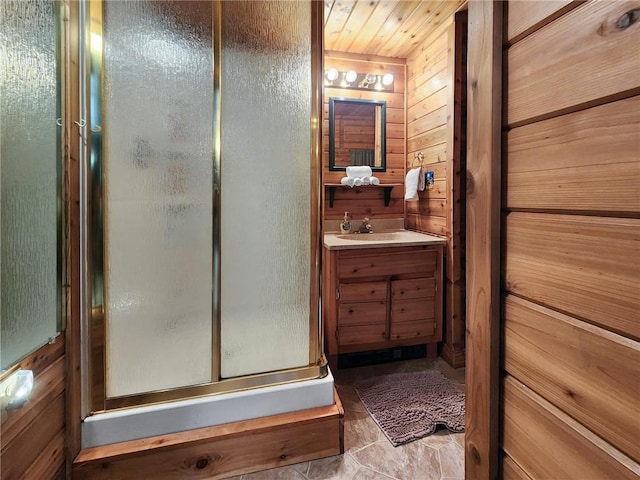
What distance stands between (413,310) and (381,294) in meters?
0.27

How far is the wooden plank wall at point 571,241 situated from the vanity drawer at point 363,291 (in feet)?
4.53

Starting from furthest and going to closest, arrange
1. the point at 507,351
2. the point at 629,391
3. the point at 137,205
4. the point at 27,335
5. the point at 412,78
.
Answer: the point at 412,78 → the point at 137,205 → the point at 27,335 → the point at 507,351 → the point at 629,391

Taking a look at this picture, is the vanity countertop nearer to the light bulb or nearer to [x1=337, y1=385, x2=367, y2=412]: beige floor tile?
[x1=337, y1=385, x2=367, y2=412]: beige floor tile

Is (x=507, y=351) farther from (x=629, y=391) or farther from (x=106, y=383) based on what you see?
(x=106, y=383)

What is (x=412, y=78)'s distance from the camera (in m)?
2.60

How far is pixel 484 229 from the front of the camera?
0.68m

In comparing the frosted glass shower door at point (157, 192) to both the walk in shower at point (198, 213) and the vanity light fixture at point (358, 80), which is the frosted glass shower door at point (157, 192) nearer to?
the walk in shower at point (198, 213)

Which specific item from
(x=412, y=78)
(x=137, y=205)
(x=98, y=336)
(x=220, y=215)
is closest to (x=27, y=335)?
(x=98, y=336)

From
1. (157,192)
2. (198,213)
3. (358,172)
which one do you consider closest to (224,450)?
(198,213)

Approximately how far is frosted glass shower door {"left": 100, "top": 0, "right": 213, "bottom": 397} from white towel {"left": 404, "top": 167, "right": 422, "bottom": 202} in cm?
167

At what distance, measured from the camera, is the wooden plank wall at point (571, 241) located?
1.47 ft

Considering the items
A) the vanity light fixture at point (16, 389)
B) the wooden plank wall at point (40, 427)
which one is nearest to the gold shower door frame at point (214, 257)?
the wooden plank wall at point (40, 427)

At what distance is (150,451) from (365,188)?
2126mm

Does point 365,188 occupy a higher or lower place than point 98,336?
higher
